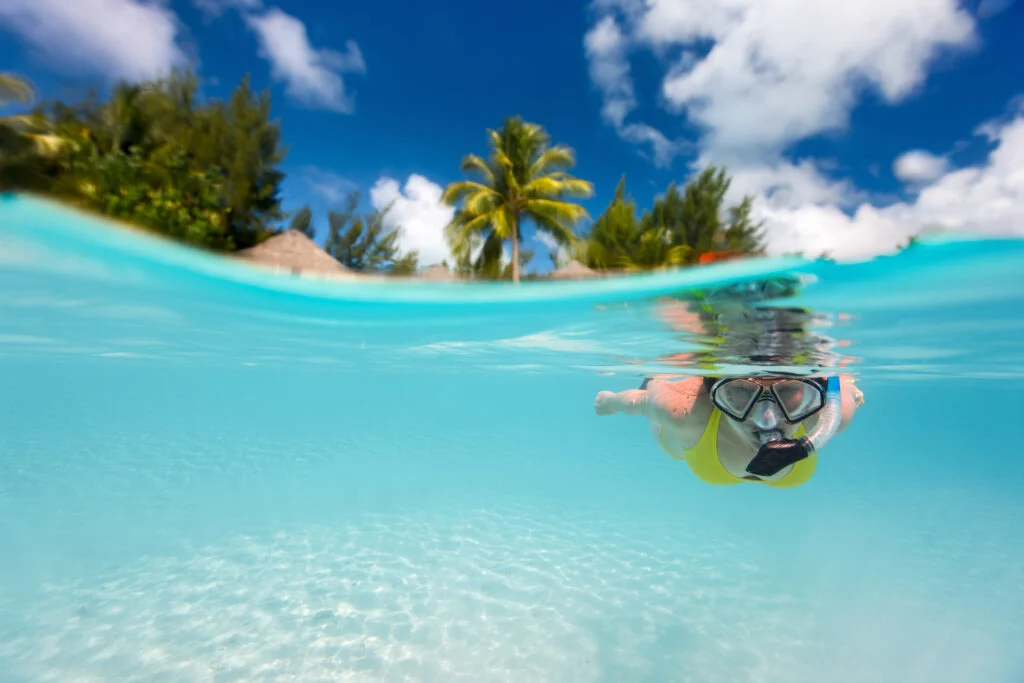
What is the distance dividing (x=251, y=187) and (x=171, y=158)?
4.19m

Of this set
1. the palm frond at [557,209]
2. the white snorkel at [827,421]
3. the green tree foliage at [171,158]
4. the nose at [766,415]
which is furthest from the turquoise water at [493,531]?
the palm frond at [557,209]

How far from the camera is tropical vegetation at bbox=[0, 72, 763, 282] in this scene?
14.5m

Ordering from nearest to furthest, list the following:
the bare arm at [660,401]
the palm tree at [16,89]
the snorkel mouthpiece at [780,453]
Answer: the snorkel mouthpiece at [780,453], the bare arm at [660,401], the palm tree at [16,89]

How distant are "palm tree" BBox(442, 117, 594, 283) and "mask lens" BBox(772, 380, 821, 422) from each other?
2104cm

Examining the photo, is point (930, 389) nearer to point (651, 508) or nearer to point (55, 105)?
point (651, 508)

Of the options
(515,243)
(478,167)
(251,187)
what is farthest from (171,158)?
(515,243)

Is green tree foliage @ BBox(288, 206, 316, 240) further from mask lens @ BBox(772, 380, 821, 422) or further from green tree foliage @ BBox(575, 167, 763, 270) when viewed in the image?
mask lens @ BBox(772, 380, 821, 422)

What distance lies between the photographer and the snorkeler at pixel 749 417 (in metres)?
5.04

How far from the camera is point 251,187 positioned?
23031 mm

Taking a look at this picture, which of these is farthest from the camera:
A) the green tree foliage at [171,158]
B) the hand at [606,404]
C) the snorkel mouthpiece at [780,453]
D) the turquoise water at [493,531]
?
the green tree foliage at [171,158]

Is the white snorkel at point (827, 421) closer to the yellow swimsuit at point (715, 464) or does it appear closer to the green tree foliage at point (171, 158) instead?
the yellow swimsuit at point (715, 464)

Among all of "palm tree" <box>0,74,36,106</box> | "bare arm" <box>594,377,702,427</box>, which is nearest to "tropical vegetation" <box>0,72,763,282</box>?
"palm tree" <box>0,74,36,106</box>

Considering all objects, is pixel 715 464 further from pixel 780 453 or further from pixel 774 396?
pixel 780 453

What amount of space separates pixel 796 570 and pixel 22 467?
17507 mm
